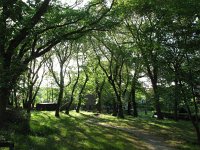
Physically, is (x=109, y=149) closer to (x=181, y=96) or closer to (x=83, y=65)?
(x=181, y=96)

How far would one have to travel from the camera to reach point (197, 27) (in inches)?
726

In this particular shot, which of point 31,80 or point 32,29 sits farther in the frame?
point 31,80

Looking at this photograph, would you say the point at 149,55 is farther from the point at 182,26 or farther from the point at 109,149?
the point at 109,149

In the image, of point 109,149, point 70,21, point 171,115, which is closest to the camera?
point 109,149

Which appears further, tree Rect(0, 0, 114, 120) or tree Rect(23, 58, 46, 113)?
tree Rect(23, 58, 46, 113)

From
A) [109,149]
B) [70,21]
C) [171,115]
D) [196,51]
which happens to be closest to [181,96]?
[196,51]

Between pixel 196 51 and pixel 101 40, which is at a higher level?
pixel 101 40

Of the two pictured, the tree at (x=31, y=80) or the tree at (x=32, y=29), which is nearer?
the tree at (x=32, y=29)

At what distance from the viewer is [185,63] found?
1948 centimetres

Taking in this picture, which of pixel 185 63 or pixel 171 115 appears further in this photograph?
pixel 171 115

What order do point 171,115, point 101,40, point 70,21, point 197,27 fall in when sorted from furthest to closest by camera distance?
point 171,115 → point 101,40 → point 70,21 → point 197,27

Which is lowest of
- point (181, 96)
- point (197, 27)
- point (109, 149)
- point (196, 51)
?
point (109, 149)

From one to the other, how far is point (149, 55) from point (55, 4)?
6.87 meters

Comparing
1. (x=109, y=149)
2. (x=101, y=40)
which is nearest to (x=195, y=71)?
(x=109, y=149)
